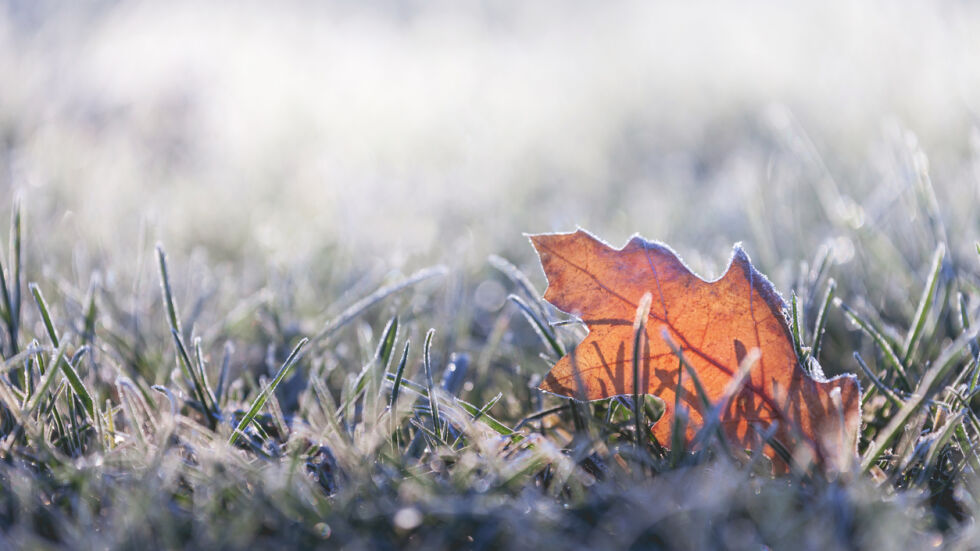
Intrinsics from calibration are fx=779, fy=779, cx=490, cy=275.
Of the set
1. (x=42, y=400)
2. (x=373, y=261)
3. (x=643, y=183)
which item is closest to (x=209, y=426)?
(x=42, y=400)

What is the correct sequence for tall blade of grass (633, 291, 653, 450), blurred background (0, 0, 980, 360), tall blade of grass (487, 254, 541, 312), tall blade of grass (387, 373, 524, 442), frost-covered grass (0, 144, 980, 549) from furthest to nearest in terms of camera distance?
blurred background (0, 0, 980, 360) → tall blade of grass (487, 254, 541, 312) → tall blade of grass (387, 373, 524, 442) → tall blade of grass (633, 291, 653, 450) → frost-covered grass (0, 144, 980, 549)

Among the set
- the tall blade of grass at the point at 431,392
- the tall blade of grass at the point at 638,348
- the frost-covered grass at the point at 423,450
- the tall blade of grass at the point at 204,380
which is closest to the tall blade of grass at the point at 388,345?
the frost-covered grass at the point at 423,450

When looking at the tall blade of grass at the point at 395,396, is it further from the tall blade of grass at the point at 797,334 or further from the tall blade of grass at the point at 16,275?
the tall blade of grass at the point at 16,275

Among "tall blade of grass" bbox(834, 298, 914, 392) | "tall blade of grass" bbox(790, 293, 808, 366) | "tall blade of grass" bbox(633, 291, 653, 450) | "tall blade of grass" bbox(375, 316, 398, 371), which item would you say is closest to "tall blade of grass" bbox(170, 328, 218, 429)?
"tall blade of grass" bbox(375, 316, 398, 371)

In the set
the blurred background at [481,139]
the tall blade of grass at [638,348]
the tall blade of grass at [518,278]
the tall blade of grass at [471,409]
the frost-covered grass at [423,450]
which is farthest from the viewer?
the blurred background at [481,139]

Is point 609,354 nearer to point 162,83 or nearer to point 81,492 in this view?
point 81,492

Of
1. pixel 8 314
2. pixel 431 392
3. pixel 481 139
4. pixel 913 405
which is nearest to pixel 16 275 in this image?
pixel 8 314

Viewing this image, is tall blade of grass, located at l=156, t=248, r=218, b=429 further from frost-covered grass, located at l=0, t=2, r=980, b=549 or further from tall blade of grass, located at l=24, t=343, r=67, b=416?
tall blade of grass, located at l=24, t=343, r=67, b=416
